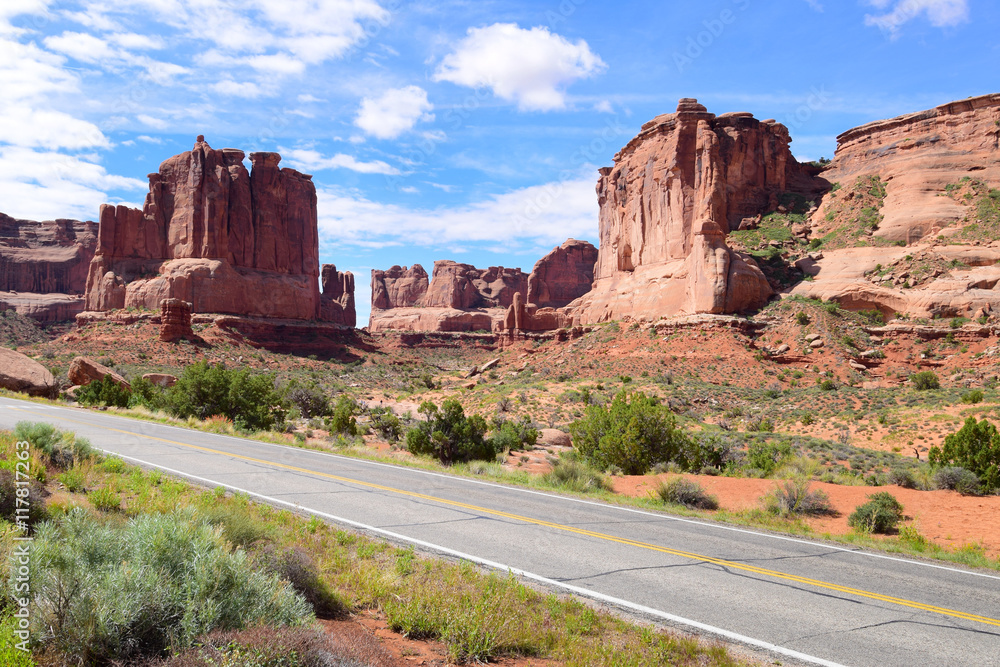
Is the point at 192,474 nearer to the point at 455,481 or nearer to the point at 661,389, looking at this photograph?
the point at 455,481

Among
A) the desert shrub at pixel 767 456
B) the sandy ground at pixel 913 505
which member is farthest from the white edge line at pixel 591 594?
the desert shrub at pixel 767 456

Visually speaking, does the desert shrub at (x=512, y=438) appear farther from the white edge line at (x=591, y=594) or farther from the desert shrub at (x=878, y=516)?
the white edge line at (x=591, y=594)

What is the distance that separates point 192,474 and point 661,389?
1287 inches

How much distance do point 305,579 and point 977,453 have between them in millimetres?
17606

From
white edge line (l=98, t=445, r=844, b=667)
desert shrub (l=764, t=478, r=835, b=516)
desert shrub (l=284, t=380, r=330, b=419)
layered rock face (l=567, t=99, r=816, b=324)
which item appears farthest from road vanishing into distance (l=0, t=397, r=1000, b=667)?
layered rock face (l=567, t=99, r=816, b=324)

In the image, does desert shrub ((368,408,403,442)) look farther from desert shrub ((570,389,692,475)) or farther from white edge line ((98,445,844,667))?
white edge line ((98,445,844,667))

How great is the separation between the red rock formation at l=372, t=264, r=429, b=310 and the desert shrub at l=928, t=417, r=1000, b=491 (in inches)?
5345

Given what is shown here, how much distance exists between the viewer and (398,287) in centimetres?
15338

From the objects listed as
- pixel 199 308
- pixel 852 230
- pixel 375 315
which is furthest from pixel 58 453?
pixel 375 315

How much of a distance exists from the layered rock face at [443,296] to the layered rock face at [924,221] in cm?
7593

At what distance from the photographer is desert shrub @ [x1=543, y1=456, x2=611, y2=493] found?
561 inches

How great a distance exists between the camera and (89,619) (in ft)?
11.2

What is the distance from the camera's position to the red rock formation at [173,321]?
197 feet

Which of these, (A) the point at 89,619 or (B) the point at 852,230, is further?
(B) the point at 852,230
